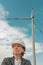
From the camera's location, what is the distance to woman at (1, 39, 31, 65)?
148 inches

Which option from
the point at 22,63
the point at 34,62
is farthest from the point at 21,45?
the point at 34,62

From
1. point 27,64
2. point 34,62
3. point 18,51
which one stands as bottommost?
point 34,62

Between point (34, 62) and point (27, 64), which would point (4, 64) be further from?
point (34, 62)

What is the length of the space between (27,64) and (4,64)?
0.40m

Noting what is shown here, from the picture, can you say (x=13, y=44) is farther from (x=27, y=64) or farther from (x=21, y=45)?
(x=27, y=64)

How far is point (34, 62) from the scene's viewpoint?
35.1ft

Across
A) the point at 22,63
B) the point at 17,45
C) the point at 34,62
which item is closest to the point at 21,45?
the point at 17,45

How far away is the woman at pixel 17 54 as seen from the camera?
377 centimetres

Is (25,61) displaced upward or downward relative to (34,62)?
upward

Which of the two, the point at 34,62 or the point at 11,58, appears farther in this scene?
the point at 34,62

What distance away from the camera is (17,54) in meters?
3.82

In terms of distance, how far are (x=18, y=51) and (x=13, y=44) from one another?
15cm

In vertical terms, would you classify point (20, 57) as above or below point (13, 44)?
below

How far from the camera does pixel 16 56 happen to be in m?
3.82
